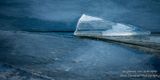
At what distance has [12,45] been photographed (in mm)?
2455

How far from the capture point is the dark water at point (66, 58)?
1.98 meters

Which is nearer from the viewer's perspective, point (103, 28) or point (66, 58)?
point (66, 58)

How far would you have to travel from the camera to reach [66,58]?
2.22m

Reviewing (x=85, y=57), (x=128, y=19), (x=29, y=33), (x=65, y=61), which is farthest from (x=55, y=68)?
(x=128, y=19)

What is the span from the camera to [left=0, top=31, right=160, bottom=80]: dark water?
6.49ft

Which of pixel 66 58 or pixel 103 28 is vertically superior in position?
pixel 103 28

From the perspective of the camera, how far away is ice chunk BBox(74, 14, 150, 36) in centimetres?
268

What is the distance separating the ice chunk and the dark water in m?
0.13

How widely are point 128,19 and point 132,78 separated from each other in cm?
124

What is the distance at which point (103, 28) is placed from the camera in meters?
2.78

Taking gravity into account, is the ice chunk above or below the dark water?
above

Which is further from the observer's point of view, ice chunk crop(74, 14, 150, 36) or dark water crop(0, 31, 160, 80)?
ice chunk crop(74, 14, 150, 36)

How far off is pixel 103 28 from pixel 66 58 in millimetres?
699

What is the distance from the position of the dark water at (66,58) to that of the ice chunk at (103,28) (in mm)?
133
